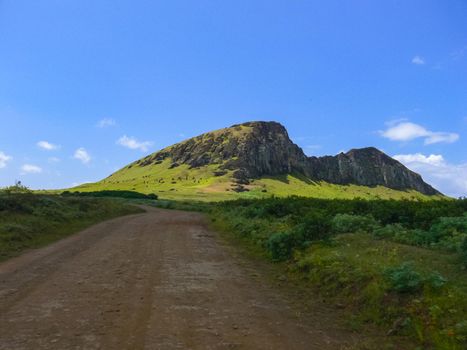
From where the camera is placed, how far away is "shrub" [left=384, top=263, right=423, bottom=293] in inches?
351

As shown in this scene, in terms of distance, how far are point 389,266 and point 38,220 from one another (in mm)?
20824

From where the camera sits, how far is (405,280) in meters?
9.12

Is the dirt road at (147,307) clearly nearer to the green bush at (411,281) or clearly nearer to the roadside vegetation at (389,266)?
the roadside vegetation at (389,266)

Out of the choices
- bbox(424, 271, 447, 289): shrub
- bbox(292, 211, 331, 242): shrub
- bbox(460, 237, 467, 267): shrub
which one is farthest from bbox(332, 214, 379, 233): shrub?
bbox(424, 271, 447, 289): shrub

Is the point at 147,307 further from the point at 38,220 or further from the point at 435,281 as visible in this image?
the point at 38,220

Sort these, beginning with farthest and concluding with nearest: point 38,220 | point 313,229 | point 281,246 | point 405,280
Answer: point 38,220 → point 313,229 → point 281,246 → point 405,280

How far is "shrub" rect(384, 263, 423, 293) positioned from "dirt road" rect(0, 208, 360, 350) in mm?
1566

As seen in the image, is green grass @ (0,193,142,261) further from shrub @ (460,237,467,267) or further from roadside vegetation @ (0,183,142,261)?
shrub @ (460,237,467,267)

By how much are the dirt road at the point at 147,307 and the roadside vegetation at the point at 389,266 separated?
3.63 ft

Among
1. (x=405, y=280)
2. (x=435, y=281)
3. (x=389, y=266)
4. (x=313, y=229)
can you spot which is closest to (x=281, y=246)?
(x=313, y=229)

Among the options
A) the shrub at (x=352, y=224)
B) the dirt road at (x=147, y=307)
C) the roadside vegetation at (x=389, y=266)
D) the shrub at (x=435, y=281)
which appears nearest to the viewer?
the dirt road at (x=147, y=307)

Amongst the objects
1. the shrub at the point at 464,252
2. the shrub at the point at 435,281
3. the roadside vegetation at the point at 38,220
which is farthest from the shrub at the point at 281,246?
the roadside vegetation at the point at 38,220

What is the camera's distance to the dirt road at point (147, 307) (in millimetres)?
7141

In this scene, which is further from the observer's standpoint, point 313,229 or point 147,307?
point 313,229
